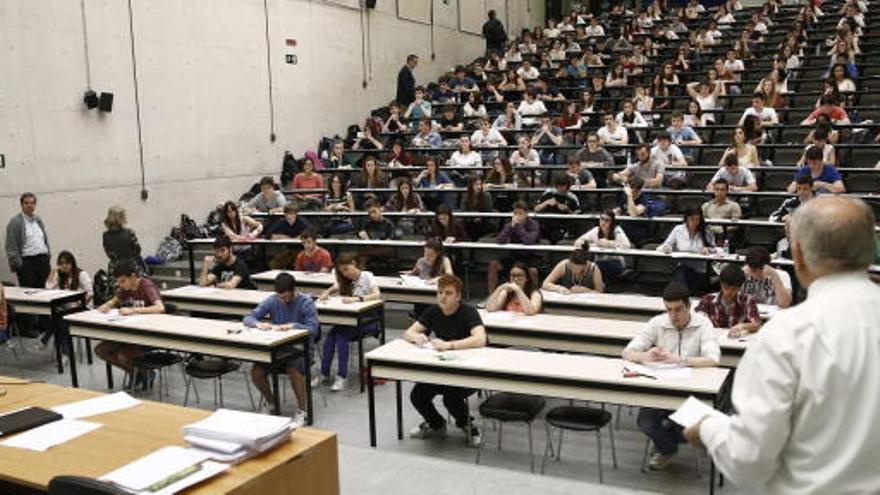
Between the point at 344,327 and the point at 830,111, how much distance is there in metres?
7.92

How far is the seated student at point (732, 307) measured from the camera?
5945 millimetres

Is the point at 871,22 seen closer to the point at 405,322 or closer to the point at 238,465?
the point at 405,322

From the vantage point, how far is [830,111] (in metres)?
11.3

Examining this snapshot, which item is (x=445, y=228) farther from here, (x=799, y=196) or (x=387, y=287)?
(x=799, y=196)

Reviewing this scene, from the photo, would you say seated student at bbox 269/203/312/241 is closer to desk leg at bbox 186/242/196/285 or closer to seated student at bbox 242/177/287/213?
seated student at bbox 242/177/287/213

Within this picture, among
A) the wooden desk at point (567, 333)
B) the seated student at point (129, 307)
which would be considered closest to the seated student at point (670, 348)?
the wooden desk at point (567, 333)

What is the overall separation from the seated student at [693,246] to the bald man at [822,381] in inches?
262

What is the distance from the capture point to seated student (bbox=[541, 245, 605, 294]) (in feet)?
25.5

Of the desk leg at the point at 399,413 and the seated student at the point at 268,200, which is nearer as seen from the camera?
the desk leg at the point at 399,413

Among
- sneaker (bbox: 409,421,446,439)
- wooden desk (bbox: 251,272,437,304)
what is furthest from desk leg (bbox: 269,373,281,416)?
wooden desk (bbox: 251,272,437,304)

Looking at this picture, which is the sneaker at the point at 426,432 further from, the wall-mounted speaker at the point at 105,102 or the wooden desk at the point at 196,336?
the wall-mounted speaker at the point at 105,102

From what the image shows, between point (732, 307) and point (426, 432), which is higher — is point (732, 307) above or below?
above

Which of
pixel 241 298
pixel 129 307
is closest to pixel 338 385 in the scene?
pixel 241 298

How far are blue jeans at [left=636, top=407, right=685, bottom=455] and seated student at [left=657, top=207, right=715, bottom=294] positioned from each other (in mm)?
3398
